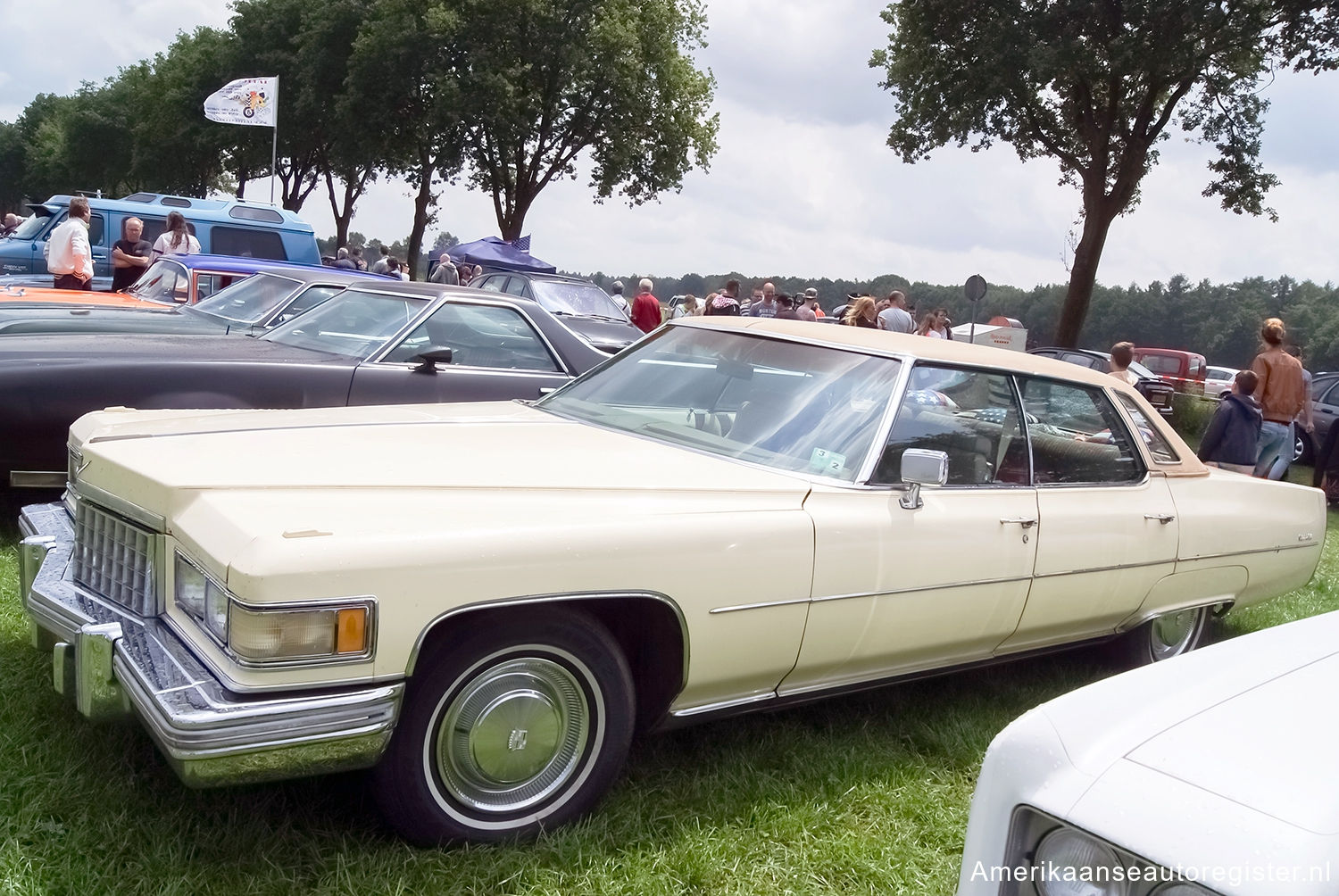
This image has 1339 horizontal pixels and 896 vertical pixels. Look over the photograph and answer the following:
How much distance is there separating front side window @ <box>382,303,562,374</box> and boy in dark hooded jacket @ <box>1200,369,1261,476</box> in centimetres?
493

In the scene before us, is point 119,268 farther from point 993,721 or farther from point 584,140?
point 584,140

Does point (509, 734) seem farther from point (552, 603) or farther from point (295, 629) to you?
point (295, 629)

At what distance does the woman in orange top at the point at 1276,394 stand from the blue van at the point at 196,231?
11.8 metres

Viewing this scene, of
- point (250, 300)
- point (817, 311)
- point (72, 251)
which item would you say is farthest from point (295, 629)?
point (817, 311)

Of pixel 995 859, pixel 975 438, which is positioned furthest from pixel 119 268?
pixel 995 859

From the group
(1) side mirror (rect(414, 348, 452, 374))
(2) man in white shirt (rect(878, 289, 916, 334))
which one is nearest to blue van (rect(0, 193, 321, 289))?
(2) man in white shirt (rect(878, 289, 916, 334))

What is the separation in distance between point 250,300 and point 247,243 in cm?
827

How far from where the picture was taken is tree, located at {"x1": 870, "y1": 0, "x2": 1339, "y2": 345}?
669 inches

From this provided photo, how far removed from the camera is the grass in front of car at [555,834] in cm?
246

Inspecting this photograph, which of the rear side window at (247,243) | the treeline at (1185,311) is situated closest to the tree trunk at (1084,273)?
the rear side window at (247,243)

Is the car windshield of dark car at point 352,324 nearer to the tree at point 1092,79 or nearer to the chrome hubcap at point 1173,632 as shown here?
the chrome hubcap at point 1173,632

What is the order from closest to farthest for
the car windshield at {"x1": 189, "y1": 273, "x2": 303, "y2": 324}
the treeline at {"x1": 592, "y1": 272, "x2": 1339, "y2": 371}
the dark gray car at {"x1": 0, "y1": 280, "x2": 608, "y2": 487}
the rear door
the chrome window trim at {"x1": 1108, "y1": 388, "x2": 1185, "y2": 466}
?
1. the rear door
2. the chrome window trim at {"x1": 1108, "y1": 388, "x2": 1185, "y2": 466}
3. the dark gray car at {"x1": 0, "y1": 280, "x2": 608, "y2": 487}
4. the car windshield at {"x1": 189, "y1": 273, "x2": 303, "y2": 324}
5. the treeline at {"x1": 592, "y1": 272, "x2": 1339, "y2": 371}

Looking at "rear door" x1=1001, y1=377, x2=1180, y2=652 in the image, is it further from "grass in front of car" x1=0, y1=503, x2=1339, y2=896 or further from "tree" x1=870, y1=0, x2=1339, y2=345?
"tree" x1=870, y1=0, x2=1339, y2=345

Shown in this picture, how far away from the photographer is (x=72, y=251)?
33.3 ft
